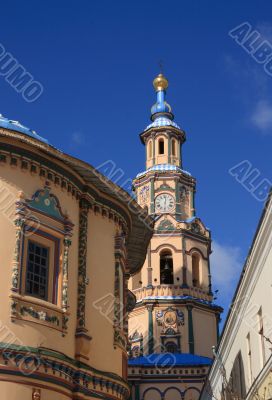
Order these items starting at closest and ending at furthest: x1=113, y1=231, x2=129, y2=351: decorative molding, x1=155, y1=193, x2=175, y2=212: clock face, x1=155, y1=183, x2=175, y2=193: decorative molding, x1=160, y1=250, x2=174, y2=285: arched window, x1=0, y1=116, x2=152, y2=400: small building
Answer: x1=0, y1=116, x2=152, y2=400: small building < x1=113, y1=231, x2=129, y2=351: decorative molding < x1=160, y1=250, x2=174, y2=285: arched window < x1=155, y1=193, x2=175, y2=212: clock face < x1=155, y1=183, x2=175, y2=193: decorative molding

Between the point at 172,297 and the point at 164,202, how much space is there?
6864 millimetres

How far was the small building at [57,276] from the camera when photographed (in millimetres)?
19016

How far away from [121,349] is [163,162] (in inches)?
1141

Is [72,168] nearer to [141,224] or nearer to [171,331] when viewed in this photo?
[141,224]

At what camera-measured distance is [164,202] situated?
161 feet

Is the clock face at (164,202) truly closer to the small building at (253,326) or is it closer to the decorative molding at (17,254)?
the small building at (253,326)

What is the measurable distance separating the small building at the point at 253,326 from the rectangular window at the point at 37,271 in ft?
18.8

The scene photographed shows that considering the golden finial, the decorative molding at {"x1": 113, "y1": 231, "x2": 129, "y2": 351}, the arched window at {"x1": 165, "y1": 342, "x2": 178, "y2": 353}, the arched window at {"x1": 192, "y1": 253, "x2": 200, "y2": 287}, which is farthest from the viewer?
the golden finial

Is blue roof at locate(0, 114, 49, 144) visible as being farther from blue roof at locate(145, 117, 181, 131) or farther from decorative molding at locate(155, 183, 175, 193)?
blue roof at locate(145, 117, 181, 131)

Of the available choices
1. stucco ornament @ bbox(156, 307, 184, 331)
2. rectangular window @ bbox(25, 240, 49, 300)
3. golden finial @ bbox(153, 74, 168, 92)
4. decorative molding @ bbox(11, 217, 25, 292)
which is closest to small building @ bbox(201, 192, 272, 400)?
rectangular window @ bbox(25, 240, 49, 300)

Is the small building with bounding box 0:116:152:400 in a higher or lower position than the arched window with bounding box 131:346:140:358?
lower

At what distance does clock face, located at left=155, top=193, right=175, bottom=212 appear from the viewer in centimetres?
4881

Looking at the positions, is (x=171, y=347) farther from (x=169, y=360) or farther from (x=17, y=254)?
(x=17, y=254)

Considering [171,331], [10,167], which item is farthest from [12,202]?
[171,331]
